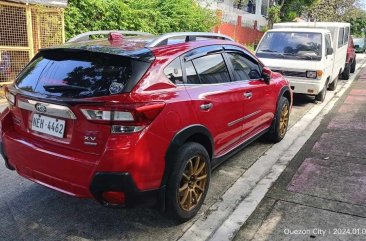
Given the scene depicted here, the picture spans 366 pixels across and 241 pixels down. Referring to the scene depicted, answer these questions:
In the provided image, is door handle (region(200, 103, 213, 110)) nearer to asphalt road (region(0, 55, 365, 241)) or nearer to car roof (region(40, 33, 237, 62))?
car roof (region(40, 33, 237, 62))

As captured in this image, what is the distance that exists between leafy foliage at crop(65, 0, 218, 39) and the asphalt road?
20.7 ft

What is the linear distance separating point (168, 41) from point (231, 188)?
1.84 metres

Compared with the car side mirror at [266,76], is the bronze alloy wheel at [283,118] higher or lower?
lower

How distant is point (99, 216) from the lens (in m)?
3.69

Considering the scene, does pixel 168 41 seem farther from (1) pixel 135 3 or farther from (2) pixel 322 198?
(1) pixel 135 3

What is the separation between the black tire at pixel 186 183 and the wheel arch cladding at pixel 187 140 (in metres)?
0.05

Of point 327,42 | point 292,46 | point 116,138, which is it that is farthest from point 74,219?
point 327,42

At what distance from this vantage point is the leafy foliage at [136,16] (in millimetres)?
9711

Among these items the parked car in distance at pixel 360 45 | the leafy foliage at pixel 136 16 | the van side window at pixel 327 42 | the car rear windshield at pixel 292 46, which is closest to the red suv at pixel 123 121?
the car rear windshield at pixel 292 46

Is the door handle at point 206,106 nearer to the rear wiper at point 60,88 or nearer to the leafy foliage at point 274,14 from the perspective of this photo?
the rear wiper at point 60,88

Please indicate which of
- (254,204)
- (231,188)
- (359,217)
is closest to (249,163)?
(231,188)

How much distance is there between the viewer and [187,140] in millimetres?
3492

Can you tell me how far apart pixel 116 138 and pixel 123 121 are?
0.14m

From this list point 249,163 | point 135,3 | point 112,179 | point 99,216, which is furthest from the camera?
point 135,3
